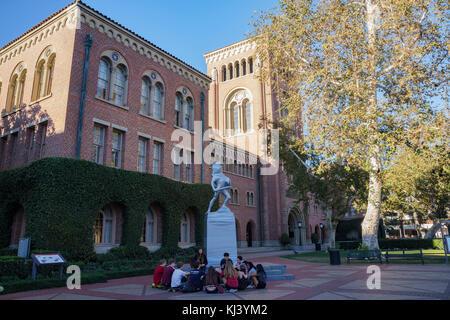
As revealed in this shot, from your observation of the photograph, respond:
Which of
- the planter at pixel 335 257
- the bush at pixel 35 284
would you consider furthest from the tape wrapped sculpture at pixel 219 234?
the planter at pixel 335 257

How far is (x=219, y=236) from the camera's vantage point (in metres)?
13.1

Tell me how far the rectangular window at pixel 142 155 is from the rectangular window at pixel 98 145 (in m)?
2.68

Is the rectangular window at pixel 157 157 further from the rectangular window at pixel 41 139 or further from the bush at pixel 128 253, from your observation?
the rectangular window at pixel 41 139

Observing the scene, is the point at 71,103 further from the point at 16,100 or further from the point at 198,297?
the point at 198,297

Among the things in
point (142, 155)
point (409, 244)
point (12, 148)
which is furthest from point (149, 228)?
point (409, 244)

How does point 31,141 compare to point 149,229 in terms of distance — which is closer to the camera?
point 31,141

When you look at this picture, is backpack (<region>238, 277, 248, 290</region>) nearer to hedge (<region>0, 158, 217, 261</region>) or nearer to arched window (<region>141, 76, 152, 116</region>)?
hedge (<region>0, 158, 217, 261</region>)

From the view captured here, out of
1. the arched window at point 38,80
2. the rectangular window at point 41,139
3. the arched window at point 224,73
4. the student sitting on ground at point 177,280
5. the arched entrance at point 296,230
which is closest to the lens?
the student sitting on ground at point 177,280

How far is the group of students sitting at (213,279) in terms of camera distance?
892 centimetres

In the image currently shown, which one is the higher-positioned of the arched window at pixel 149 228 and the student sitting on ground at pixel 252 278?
the arched window at pixel 149 228

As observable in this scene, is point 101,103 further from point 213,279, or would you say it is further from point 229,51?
point 229,51

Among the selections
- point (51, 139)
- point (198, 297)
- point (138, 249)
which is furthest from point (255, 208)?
point (198, 297)

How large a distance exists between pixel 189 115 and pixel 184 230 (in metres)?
8.87
